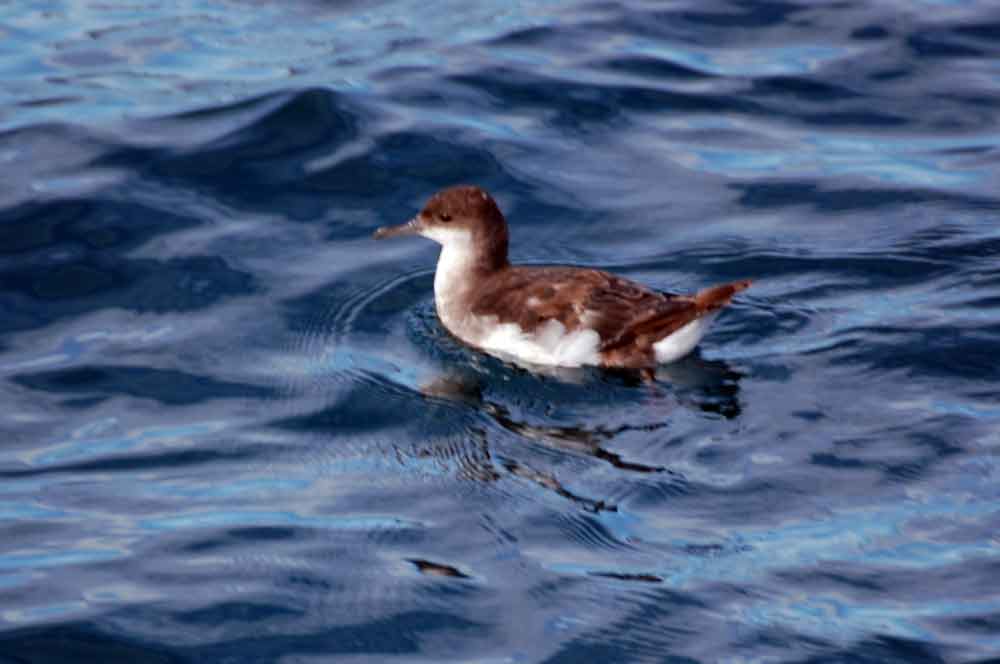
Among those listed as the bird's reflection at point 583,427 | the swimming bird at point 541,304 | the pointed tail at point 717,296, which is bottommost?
the bird's reflection at point 583,427

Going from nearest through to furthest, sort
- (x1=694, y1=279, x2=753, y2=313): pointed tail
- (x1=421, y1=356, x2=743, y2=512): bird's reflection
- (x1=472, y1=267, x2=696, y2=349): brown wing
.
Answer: (x1=421, y1=356, x2=743, y2=512): bird's reflection < (x1=694, y1=279, x2=753, y2=313): pointed tail < (x1=472, y1=267, x2=696, y2=349): brown wing

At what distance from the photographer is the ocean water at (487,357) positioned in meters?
6.38

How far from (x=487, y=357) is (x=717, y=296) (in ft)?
4.77

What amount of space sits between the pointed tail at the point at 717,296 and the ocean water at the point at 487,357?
15.2 inches

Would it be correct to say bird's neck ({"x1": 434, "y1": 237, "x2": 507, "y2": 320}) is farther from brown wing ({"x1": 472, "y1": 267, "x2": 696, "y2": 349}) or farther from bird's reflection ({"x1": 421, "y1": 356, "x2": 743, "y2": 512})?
bird's reflection ({"x1": 421, "y1": 356, "x2": 743, "y2": 512})

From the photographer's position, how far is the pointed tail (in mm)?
8219

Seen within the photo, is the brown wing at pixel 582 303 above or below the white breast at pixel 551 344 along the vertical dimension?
above

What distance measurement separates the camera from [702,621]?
6.14m

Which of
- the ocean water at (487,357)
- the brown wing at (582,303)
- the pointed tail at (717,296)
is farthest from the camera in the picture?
the brown wing at (582,303)

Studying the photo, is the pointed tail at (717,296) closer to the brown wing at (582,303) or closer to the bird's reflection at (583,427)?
the brown wing at (582,303)

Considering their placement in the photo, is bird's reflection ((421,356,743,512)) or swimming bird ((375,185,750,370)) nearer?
bird's reflection ((421,356,743,512))

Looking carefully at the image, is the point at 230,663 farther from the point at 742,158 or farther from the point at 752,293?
the point at 742,158

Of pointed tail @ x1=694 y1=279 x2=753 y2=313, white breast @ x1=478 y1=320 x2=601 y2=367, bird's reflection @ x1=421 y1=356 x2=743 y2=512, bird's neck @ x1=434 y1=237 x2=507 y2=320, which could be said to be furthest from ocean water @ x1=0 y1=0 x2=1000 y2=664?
pointed tail @ x1=694 y1=279 x2=753 y2=313

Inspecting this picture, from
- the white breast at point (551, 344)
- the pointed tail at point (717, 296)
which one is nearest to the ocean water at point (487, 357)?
the white breast at point (551, 344)
